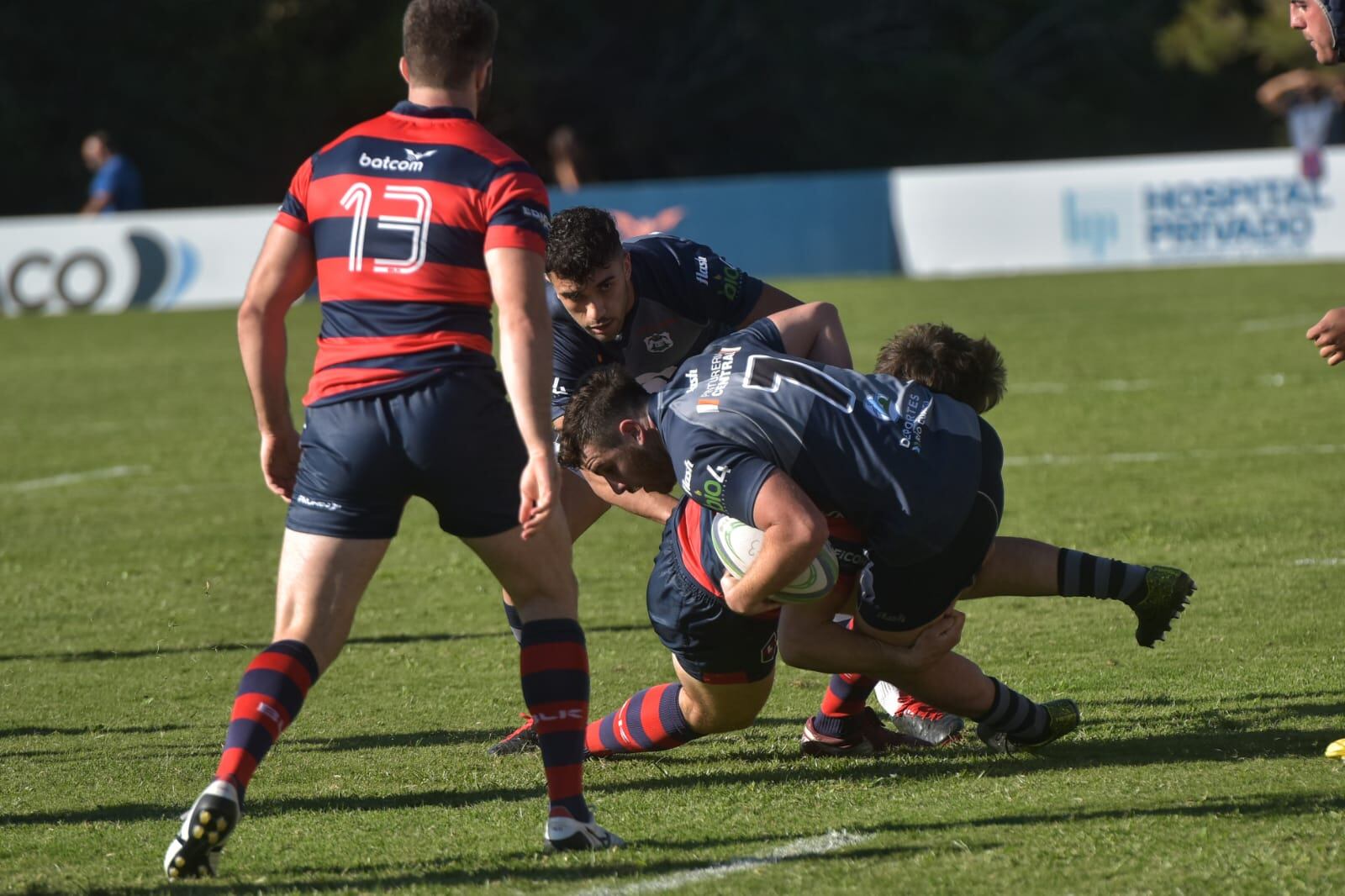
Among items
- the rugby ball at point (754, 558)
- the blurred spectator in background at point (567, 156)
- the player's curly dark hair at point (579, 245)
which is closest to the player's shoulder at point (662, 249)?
the player's curly dark hair at point (579, 245)

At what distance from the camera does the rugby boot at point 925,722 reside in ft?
16.8

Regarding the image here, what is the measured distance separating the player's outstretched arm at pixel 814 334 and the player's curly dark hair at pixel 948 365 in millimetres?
142

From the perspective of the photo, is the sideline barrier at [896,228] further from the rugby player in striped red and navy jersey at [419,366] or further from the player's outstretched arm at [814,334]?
the rugby player in striped red and navy jersey at [419,366]

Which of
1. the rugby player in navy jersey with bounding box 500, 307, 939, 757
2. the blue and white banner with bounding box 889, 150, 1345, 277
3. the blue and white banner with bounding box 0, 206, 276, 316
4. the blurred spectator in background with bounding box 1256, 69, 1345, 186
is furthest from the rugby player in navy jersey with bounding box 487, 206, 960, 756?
the blue and white banner with bounding box 889, 150, 1345, 277

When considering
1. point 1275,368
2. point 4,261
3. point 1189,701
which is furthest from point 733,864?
point 4,261

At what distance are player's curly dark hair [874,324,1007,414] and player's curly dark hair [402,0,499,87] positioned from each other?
157cm

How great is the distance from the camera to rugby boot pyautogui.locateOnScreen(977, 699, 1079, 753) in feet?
16.0

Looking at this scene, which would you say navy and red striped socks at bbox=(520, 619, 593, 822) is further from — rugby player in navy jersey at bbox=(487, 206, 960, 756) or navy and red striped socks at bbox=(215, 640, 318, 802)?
rugby player in navy jersey at bbox=(487, 206, 960, 756)

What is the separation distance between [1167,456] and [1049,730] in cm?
564

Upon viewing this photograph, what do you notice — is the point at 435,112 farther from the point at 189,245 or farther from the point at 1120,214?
the point at 1120,214

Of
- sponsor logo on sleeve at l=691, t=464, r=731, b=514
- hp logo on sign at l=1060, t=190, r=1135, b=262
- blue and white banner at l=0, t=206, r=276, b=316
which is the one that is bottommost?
sponsor logo on sleeve at l=691, t=464, r=731, b=514

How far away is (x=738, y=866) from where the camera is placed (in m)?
3.94

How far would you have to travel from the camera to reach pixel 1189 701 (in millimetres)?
5316

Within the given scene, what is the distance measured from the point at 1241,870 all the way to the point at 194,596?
16.8ft
